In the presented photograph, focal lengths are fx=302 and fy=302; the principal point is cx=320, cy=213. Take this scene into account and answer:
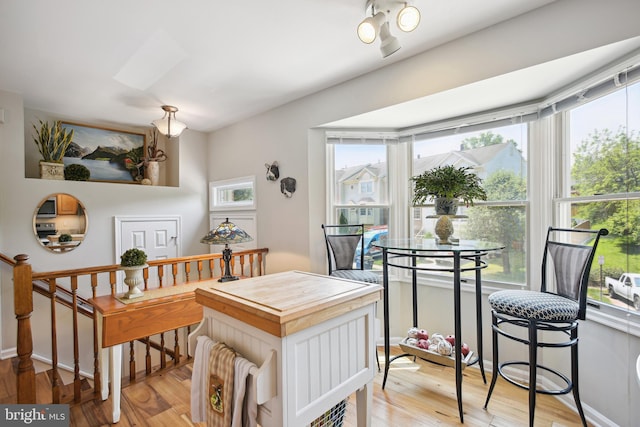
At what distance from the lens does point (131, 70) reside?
98.9 inches

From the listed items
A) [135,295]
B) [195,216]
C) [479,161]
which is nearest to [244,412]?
[135,295]

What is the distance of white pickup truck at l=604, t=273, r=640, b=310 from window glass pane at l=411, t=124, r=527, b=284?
0.58 metres

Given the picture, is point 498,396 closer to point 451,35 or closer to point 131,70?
point 451,35

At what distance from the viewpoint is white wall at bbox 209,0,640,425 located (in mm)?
1672

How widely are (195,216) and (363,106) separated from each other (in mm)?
2946

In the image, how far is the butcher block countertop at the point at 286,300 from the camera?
3.19 ft

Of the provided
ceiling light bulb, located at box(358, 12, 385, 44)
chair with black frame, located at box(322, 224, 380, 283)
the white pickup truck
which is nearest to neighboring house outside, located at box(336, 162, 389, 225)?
chair with black frame, located at box(322, 224, 380, 283)

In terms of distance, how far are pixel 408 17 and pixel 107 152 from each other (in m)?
4.02

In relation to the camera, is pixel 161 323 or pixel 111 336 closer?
pixel 111 336

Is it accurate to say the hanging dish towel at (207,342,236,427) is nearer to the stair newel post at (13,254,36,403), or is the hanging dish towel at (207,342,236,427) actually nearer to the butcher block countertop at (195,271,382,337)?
the butcher block countertop at (195,271,382,337)

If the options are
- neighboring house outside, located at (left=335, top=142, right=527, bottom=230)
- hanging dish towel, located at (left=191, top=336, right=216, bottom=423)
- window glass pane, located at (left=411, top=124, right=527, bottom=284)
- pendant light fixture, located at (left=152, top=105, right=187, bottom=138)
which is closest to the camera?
hanging dish towel, located at (left=191, top=336, right=216, bottom=423)

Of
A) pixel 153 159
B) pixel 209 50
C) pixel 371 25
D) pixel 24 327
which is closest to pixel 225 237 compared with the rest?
pixel 24 327

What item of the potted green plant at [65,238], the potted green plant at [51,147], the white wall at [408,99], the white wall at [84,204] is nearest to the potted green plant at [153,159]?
the white wall at [84,204]

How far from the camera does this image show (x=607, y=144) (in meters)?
1.93
